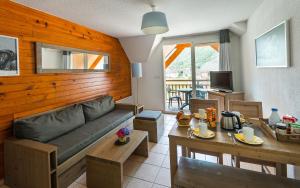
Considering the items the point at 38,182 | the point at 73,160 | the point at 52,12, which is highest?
the point at 52,12

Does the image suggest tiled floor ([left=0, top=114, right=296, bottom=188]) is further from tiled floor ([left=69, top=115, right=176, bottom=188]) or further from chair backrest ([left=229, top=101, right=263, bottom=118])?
chair backrest ([left=229, top=101, right=263, bottom=118])

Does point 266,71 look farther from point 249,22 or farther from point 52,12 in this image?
point 52,12

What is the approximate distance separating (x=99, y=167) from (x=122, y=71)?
3.42 meters

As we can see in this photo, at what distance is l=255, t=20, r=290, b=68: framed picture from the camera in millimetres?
1770

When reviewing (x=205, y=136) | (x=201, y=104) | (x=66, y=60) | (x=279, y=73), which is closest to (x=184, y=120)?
(x=205, y=136)

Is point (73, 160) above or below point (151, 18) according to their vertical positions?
below

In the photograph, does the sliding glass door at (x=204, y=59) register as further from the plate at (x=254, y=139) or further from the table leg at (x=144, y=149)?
the plate at (x=254, y=139)

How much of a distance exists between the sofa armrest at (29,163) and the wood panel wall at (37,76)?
7.7 inches

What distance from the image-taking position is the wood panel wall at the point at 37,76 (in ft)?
6.66

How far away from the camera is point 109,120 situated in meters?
3.02

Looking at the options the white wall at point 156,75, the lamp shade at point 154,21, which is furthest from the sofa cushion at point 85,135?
the white wall at point 156,75

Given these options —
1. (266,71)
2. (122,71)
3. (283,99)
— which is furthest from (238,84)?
(122,71)

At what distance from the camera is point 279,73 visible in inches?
79.4

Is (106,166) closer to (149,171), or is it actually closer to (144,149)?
(149,171)
